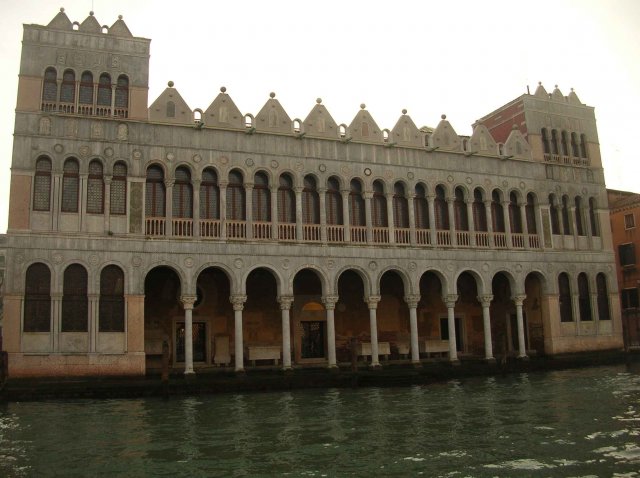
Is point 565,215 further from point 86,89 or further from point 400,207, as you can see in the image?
point 86,89

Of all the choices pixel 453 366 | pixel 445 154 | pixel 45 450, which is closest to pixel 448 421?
pixel 45 450

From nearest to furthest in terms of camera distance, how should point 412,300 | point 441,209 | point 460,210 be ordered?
point 412,300
point 441,209
point 460,210

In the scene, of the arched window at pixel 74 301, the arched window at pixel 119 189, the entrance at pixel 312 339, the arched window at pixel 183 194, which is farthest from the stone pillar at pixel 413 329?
the arched window at pixel 74 301

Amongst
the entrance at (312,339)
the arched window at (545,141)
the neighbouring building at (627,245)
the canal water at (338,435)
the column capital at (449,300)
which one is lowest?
the canal water at (338,435)

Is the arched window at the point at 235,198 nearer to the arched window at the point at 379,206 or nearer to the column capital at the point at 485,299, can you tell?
the arched window at the point at 379,206

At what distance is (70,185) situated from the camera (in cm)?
2105

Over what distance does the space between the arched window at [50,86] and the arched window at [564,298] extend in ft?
70.6

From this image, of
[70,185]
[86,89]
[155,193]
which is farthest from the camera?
[155,193]

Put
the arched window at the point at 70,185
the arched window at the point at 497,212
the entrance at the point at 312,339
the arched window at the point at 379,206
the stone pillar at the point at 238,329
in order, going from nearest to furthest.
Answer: the arched window at the point at 70,185 < the stone pillar at the point at 238,329 < the arched window at the point at 379,206 < the entrance at the point at 312,339 < the arched window at the point at 497,212

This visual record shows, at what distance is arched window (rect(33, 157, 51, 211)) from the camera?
810 inches

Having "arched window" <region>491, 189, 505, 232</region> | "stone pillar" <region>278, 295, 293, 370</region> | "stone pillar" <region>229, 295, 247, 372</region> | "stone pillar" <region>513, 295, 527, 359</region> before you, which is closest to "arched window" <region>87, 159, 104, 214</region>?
"stone pillar" <region>229, 295, 247, 372</region>

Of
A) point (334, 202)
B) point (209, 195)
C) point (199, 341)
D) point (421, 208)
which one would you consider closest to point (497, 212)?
point (421, 208)

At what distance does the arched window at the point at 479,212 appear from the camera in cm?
2720

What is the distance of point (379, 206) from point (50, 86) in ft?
41.3
